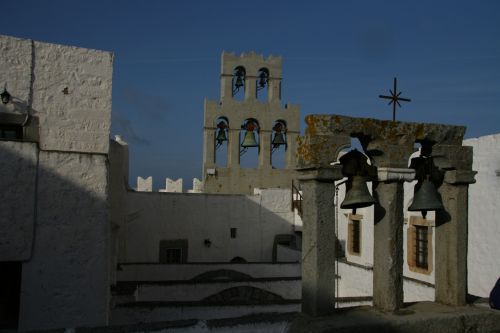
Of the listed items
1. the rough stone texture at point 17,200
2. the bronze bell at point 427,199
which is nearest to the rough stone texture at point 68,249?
the rough stone texture at point 17,200

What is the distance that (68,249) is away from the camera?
7.48 m

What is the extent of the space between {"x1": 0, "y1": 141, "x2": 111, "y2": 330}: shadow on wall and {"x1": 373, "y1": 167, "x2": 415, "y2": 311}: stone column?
5.24m

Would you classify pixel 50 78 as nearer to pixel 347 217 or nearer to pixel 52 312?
pixel 52 312

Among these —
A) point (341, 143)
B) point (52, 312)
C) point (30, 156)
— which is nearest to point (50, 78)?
point (30, 156)

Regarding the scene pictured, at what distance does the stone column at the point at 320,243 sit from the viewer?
3951 mm

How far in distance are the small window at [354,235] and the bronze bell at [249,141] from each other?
6169 millimetres

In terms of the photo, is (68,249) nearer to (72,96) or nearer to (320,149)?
A: (72,96)

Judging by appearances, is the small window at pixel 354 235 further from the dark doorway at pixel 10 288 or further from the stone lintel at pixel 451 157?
the dark doorway at pixel 10 288

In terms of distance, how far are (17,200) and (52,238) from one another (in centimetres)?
87

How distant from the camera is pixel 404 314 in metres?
4.18

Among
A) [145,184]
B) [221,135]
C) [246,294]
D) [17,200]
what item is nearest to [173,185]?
[145,184]

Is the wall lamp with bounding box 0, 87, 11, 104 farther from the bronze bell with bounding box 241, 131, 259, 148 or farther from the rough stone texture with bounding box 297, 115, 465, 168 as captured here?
the bronze bell with bounding box 241, 131, 259, 148

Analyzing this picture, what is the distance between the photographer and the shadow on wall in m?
7.17

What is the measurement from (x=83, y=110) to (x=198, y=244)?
905 cm
